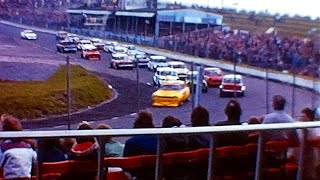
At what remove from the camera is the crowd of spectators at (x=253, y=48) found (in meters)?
3.45

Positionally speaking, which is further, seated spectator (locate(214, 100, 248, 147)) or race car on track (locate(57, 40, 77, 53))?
seated spectator (locate(214, 100, 248, 147))

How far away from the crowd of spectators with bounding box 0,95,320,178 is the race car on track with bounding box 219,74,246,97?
0.15 feet

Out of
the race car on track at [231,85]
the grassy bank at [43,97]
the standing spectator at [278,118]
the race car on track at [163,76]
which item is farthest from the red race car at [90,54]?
the standing spectator at [278,118]

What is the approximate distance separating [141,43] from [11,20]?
21.3 inches

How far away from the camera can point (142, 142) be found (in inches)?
136

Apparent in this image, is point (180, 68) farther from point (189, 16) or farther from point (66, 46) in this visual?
point (66, 46)

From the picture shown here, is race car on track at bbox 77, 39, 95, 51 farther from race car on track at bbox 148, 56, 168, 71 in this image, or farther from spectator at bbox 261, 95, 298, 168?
spectator at bbox 261, 95, 298, 168

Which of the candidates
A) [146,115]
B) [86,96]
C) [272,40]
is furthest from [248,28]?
[86,96]

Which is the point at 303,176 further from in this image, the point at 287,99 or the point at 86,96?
the point at 86,96

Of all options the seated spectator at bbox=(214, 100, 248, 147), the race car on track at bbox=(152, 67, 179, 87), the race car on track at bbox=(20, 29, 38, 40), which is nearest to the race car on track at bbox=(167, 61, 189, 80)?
the race car on track at bbox=(152, 67, 179, 87)

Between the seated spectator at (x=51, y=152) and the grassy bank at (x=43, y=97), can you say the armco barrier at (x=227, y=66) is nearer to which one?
the grassy bank at (x=43, y=97)

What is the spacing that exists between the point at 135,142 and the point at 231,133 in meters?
0.44

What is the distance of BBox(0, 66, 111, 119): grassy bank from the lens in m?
3.00

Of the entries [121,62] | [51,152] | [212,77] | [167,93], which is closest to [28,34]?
[121,62]
